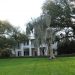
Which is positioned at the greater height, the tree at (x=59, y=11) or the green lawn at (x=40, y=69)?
the tree at (x=59, y=11)

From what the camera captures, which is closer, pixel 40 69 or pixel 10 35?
pixel 40 69

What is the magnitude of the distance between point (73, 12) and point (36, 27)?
12955mm

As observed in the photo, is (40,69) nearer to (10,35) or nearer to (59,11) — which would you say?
(59,11)

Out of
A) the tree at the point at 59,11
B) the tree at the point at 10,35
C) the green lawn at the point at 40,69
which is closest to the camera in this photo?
the green lawn at the point at 40,69

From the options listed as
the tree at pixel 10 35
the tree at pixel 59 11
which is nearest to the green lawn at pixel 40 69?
the tree at pixel 59 11

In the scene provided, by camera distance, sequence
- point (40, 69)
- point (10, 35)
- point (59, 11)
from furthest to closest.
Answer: point (10, 35)
point (59, 11)
point (40, 69)

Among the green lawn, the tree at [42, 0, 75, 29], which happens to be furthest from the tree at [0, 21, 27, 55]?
the green lawn

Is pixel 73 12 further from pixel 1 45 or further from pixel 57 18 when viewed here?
pixel 1 45

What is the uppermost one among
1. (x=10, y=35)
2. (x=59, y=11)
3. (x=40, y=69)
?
(x=59, y=11)

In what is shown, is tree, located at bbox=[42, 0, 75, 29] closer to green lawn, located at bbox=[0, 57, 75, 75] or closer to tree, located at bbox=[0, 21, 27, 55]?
tree, located at bbox=[0, 21, 27, 55]

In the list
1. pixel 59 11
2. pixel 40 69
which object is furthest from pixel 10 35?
pixel 40 69

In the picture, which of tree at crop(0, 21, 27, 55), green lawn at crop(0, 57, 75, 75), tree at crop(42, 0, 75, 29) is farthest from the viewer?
tree at crop(0, 21, 27, 55)

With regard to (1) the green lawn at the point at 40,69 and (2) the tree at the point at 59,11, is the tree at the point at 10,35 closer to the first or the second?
(2) the tree at the point at 59,11

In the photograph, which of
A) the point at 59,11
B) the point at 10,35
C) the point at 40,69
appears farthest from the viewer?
the point at 10,35
